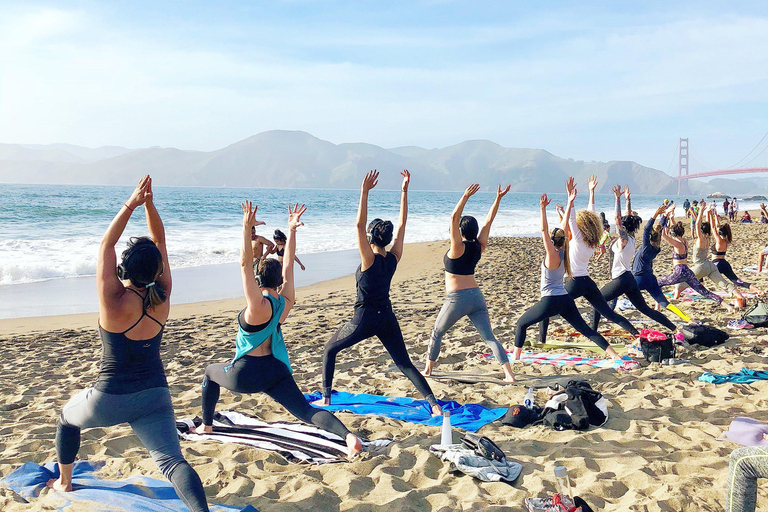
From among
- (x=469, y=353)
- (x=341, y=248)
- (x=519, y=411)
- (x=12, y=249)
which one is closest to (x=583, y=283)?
(x=469, y=353)

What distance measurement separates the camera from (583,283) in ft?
21.8

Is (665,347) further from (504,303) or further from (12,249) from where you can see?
(12,249)

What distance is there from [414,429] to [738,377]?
128 inches

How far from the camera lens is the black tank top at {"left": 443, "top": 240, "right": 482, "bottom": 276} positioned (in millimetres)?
5793

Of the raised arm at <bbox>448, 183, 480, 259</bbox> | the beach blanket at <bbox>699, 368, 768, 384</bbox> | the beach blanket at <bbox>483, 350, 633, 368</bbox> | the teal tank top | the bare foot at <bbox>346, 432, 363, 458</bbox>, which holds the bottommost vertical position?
the beach blanket at <bbox>483, 350, 633, 368</bbox>

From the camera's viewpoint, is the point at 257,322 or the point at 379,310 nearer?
the point at 257,322

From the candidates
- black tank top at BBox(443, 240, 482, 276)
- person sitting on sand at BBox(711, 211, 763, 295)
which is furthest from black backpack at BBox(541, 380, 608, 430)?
person sitting on sand at BBox(711, 211, 763, 295)

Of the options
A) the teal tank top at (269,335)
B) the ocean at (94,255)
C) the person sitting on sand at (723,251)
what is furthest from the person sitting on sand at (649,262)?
the ocean at (94,255)

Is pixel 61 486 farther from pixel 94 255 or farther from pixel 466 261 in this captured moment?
pixel 94 255

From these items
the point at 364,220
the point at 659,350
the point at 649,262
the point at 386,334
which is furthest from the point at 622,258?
the point at 364,220

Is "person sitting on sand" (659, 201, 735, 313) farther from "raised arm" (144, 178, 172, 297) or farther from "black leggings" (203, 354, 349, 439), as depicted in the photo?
"raised arm" (144, 178, 172, 297)

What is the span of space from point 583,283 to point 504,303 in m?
4.18

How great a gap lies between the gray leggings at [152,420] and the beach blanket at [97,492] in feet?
1.64

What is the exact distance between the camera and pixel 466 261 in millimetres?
5805
